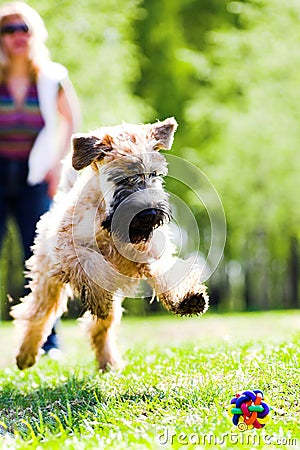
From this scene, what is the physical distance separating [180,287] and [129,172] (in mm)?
796

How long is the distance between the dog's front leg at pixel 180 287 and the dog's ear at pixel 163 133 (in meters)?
0.75

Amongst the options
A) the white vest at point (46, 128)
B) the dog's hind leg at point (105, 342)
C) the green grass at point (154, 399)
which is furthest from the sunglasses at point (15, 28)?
the green grass at point (154, 399)

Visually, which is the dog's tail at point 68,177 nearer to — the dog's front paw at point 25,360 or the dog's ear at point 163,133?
the dog's ear at point 163,133

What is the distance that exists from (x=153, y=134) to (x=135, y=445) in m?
2.15

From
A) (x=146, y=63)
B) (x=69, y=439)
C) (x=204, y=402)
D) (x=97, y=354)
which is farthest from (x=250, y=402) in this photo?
(x=146, y=63)

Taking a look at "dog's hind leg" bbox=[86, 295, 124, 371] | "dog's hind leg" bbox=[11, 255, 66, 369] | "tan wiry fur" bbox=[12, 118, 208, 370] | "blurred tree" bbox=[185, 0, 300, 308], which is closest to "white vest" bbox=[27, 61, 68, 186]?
"dog's hind leg" bbox=[11, 255, 66, 369]

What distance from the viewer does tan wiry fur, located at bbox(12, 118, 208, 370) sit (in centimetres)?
451

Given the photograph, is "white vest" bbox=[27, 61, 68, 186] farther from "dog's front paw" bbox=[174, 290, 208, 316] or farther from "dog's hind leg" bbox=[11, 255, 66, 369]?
"dog's front paw" bbox=[174, 290, 208, 316]

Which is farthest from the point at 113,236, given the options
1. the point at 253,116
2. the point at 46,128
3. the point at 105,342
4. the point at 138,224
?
the point at 253,116

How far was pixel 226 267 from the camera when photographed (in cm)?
2238

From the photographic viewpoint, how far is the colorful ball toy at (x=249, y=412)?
3.43 meters

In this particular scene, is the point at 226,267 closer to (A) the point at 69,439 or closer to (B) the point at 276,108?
(B) the point at 276,108

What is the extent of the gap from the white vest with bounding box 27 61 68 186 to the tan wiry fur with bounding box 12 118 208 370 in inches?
43.3

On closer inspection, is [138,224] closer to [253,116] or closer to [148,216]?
[148,216]
